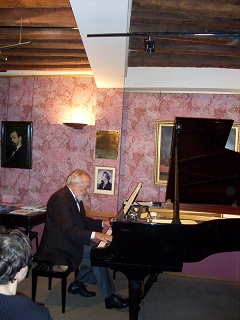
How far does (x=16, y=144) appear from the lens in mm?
5039

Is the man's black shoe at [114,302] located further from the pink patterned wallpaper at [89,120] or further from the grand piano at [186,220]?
the pink patterned wallpaper at [89,120]

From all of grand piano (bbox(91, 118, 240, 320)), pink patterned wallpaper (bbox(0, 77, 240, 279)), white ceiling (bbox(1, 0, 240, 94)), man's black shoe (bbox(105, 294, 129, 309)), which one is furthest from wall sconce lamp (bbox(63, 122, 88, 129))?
man's black shoe (bbox(105, 294, 129, 309))

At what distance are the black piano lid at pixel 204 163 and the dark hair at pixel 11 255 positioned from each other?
1919 mm

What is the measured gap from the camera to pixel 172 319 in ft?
10.5

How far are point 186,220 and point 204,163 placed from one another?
0.62 metres

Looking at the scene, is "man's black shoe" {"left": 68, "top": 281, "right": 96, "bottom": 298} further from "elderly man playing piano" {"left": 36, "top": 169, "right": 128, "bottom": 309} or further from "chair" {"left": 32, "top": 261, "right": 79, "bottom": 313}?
"chair" {"left": 32, "top": 261, "right": 79, "bottom": 313}

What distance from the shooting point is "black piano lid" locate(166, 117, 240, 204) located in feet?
10.0

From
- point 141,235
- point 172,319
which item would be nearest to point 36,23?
point 141,235

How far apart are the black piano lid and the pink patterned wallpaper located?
1205mm

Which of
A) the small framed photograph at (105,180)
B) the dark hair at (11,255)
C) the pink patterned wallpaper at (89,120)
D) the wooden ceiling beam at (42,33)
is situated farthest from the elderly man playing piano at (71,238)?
the dark hair at (11,255)

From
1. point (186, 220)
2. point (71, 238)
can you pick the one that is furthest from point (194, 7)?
point (71, 238)

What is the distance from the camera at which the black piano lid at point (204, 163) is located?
Result: 305cm

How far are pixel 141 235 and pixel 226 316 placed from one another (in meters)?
1.43

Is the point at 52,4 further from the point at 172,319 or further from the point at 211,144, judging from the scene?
the point at 172,319
